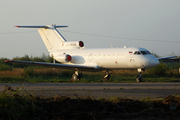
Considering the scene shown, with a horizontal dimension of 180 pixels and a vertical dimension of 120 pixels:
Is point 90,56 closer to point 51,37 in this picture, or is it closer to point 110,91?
point 51,37

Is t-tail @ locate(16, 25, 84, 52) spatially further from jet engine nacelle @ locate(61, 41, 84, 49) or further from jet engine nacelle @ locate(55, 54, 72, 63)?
jet engine nacelle @ locate(55, 54, 72, 63)

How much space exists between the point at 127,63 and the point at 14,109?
58.9 feet

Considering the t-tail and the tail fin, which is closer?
the t-tail

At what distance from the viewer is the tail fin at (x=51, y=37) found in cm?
3083

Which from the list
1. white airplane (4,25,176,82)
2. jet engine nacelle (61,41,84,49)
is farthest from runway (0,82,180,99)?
jet engine nacelle (61,41,84,49)

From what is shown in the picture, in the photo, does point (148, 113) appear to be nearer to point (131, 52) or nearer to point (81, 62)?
point (131, 52)

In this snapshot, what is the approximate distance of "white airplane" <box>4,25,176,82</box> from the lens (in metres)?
23.2

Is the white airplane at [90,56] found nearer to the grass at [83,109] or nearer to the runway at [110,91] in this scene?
the runway at [110,91]

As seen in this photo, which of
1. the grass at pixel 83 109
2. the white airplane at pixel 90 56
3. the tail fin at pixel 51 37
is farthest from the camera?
the tail fin at pixel 51 37

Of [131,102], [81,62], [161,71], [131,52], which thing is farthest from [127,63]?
[131,102]

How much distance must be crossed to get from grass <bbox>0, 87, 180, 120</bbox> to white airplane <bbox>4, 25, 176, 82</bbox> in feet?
47.0

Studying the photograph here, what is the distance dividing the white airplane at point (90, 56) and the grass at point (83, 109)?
14.3 m

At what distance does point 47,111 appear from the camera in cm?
718

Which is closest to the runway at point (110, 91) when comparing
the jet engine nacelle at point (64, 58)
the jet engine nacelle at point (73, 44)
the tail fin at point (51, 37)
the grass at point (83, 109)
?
the grass at point (83, 109)
